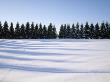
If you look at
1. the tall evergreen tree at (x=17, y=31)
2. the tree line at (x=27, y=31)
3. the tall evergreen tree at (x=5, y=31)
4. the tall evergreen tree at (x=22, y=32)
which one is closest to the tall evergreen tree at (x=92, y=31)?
the tree line at (x=27, y=31)

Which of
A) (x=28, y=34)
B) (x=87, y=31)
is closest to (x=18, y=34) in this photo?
(x=28, y=34)

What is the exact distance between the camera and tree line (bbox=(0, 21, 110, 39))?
4928cm

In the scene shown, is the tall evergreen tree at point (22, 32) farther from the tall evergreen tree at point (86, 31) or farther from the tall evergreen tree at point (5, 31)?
the tall evergreen tree at point (86, 31)

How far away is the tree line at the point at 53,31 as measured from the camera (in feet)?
162

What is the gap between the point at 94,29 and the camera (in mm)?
51906

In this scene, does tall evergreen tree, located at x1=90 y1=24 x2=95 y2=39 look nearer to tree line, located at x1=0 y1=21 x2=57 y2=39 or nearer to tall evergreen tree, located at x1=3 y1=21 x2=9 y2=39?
tree line, located at x1=0 y1=21 x2=57 y2=39

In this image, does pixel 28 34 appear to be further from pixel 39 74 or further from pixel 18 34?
pixel 39 74

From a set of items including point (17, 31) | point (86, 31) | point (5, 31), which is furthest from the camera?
point (86, 31)

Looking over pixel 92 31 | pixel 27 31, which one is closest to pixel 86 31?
pixel 92 31

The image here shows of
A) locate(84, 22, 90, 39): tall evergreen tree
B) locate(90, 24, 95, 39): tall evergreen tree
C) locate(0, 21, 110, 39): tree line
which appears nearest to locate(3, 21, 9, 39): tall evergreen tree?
locate(0, 21, 110, 39): tree line

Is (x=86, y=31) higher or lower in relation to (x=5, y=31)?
lower

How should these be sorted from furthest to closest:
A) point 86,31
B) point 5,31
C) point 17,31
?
1. point 86,31
2. point 17,31
3. point 5,31

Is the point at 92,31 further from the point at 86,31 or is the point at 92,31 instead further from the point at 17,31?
the point at 17,31

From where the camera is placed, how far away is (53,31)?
52.1 metres
